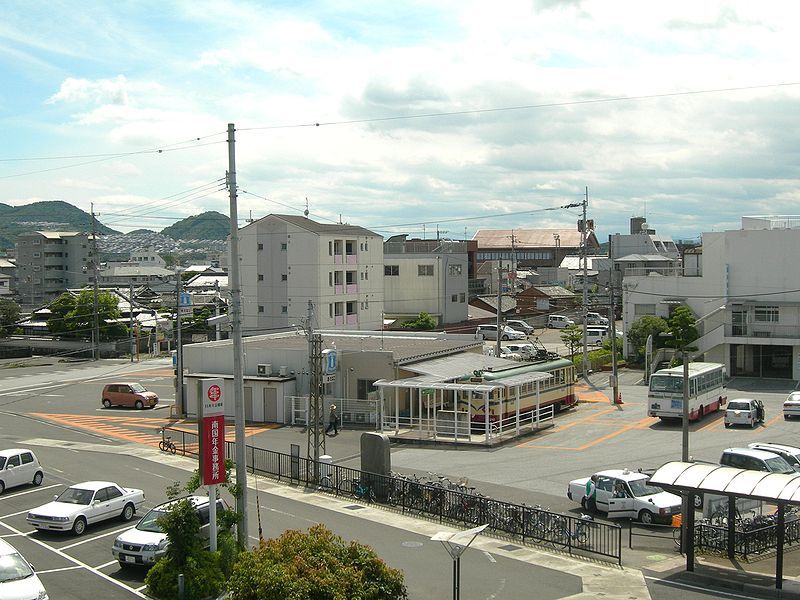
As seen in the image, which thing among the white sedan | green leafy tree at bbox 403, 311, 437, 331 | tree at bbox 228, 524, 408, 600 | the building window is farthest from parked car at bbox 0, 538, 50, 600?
green leafy tree at bbox 403, 311, 437, 331

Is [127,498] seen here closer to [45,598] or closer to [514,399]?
[45,598]

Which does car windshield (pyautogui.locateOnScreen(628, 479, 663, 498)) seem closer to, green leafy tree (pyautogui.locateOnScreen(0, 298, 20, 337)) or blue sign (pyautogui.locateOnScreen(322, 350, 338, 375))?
blue sign (pyautogui.locateOnScreen(322, 350, 338, 375))

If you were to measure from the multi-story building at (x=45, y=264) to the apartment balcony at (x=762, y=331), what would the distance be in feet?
337

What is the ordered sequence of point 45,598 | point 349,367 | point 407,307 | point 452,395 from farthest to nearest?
point 407,307
point 349,367
point 452,395
point 45,598

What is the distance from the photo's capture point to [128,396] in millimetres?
48812

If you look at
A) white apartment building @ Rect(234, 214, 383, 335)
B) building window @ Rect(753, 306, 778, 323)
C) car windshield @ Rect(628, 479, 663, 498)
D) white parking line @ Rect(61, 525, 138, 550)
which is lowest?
white parking line @ Rect(61, 525, 138, 550)

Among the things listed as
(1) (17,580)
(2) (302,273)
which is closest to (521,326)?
(2) (302,273)

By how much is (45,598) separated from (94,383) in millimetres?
46779

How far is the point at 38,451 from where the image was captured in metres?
35.7

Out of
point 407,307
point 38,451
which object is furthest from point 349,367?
point 407,307

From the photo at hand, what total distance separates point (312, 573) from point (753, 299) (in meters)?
47.4

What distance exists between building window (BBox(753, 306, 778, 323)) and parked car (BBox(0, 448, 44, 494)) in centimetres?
4300

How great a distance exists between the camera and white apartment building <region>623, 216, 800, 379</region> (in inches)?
2056

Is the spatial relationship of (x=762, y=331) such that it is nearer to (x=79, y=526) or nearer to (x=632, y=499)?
(x=632, y=499)
